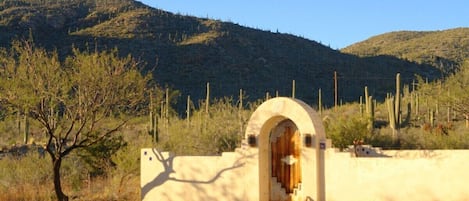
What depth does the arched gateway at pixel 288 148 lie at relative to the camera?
1430 cm

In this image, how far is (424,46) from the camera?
232ft

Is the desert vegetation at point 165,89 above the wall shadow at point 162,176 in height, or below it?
above

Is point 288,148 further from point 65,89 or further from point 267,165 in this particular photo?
point 65,89

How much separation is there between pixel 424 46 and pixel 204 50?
1096 inches

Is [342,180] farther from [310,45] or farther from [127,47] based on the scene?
[310,45]

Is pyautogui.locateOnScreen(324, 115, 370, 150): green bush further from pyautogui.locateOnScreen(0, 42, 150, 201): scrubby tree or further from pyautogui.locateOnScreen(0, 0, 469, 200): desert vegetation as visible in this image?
pyautogui.locateOnScreen(0, 42, 150, 201): scrubby tree

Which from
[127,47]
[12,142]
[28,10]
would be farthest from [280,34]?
[12,142]

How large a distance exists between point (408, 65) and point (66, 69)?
4782cm

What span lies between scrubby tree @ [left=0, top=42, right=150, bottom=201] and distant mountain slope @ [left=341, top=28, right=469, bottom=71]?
44143mm

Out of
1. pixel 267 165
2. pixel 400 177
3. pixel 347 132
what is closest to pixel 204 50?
pixel 347 132

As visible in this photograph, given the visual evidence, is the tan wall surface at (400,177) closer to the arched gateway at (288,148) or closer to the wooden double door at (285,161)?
the arched gateway at (288,148)

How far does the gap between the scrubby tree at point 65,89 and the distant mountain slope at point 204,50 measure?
3011 centimetres

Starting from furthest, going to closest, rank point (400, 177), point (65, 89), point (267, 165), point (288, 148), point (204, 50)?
point (204, 50), point (65, 89), point (267, 165), point (288, 148), point (400, 177)

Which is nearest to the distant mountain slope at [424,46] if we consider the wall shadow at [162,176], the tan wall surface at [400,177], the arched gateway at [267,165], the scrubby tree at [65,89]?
the scrubby tree at [65,89]
